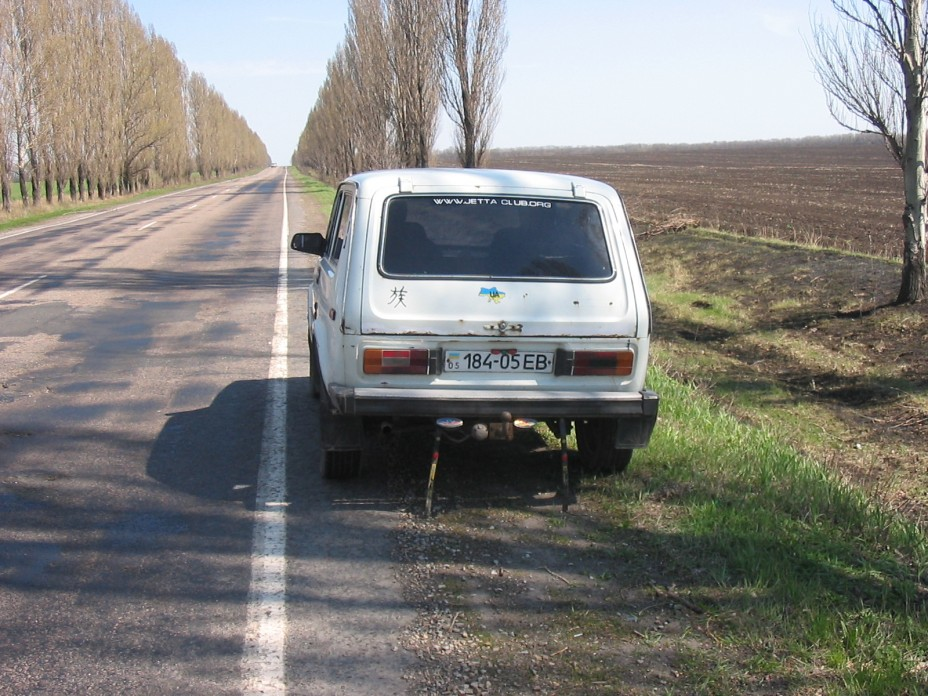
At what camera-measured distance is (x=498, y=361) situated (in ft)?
15.8

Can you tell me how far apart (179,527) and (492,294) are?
77.9 inches

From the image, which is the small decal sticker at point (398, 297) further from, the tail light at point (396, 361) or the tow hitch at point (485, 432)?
the tow hitch at point (485, 432)

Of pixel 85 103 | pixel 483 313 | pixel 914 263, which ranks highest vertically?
pixel 85 103

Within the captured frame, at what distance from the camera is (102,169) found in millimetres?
49969

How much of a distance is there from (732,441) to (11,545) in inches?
170

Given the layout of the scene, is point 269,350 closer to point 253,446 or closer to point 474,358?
point 253,446

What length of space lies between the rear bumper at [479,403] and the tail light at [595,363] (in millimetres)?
111

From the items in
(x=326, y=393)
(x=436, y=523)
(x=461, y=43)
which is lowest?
(x=436, y=523)

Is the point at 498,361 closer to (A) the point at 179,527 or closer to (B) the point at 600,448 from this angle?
(B) the point at 600,448

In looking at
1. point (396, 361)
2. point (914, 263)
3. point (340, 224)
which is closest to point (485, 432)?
point (396, 361)

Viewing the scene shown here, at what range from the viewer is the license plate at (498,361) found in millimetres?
4793

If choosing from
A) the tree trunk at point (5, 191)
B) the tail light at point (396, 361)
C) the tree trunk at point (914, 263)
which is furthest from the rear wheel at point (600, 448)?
the tree trunk at point (5, 191)

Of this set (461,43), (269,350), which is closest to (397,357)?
(269,350)

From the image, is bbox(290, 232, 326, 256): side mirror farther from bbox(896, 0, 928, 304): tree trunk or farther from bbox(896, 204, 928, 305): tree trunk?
bbox(896, 204, 928, 305): tree trunk
